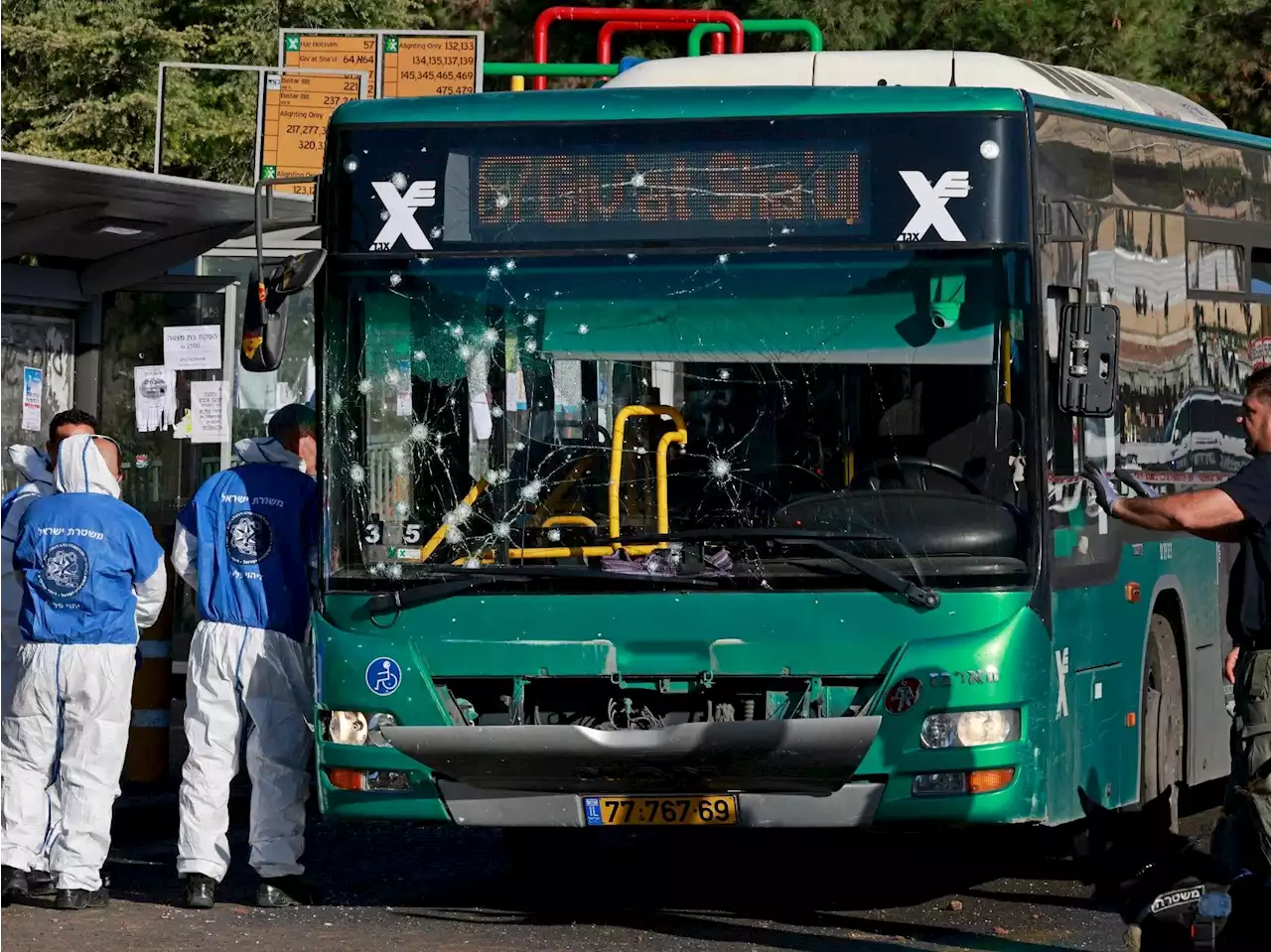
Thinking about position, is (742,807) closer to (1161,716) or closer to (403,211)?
(1161,716)

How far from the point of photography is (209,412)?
16.4 m

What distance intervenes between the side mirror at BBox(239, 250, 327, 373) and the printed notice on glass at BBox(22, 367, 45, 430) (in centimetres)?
693

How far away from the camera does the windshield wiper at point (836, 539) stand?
8438 millimetres

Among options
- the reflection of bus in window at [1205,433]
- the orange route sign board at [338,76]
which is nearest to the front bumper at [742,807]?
the reflection of bus in window at [1205,433]

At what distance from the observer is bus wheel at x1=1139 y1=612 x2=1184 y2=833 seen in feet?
32.5

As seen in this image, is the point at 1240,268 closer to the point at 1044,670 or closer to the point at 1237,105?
the point at 1044,670

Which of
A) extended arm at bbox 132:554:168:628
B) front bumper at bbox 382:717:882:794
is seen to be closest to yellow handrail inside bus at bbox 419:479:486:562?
front bumper at bbox 382:717:882:794

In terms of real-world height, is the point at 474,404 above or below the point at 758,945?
above

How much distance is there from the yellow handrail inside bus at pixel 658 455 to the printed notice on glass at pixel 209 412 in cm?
799

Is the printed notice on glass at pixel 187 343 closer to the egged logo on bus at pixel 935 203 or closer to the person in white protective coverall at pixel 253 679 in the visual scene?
the person in white protective coverall at pixel 253 679

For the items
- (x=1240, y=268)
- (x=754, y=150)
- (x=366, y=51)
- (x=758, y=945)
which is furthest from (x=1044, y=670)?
(x=366, y=51)

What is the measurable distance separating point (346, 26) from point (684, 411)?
2007 cm

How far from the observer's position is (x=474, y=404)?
889 cm

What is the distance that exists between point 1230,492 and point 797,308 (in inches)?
71.1
